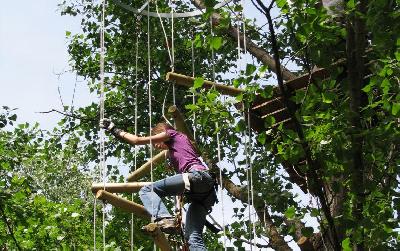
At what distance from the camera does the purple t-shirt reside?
4151 millimetres

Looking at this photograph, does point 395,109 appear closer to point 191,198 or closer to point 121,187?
point 191,198

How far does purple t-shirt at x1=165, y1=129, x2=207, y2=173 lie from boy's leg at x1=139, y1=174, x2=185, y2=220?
113 millimetres

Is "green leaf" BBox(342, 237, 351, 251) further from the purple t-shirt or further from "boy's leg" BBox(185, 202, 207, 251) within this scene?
the purple t-shirt

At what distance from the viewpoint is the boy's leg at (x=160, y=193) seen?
4.03 metres

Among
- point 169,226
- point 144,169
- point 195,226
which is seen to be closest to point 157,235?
point 169,226

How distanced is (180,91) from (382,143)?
4117mm

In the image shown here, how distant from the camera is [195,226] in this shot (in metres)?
4.01

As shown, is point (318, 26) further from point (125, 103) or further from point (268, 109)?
point (125, 103)

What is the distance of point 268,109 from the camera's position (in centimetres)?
488

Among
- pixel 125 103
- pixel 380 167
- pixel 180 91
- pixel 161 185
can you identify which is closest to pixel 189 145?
pixel 161 185

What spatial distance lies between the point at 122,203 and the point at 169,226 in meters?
0.38

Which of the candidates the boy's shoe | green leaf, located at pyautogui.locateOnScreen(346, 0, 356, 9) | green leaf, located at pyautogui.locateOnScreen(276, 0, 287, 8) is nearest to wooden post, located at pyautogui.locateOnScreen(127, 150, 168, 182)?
the boy's shoe

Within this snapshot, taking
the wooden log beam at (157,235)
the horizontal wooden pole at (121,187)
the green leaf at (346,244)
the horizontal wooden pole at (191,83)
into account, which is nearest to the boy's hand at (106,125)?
the horizontal wooden pole at (121,187)

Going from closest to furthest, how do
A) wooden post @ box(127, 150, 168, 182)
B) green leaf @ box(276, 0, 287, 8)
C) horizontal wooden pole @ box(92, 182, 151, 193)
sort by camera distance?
green leaf @ box(276, 0, 287, 8) → horizontal wooden pole @ box(92, 182, 151, 193) → wooden post @ box(127, 150, 168, 182)
